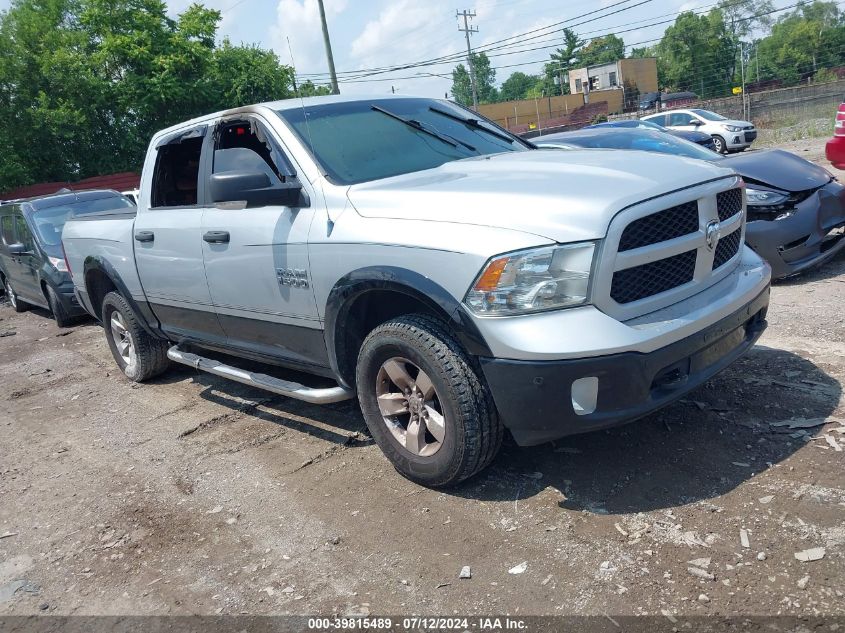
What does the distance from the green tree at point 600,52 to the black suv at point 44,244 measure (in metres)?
98.8

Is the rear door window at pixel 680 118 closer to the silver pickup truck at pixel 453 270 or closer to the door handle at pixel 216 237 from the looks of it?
the silver pickup truck at pixel 453 270

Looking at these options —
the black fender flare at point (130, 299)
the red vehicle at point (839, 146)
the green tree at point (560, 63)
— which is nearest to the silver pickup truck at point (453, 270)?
the black fender flare at point (130, 299)

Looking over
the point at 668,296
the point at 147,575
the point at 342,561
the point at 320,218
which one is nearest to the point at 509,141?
the point at 320,218

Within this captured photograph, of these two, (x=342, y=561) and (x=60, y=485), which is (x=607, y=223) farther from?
(x=60, y=485)

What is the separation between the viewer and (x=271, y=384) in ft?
14.3

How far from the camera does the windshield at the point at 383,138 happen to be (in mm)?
4004

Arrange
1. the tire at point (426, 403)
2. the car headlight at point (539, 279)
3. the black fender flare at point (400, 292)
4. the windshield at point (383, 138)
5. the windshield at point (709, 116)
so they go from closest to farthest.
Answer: the car headlight at point (539, 279) < the black fender flare at point (400, 292) < the tire at point (426, 403) < the windshield at point (383, 138) < the windshield at point (709, 116)

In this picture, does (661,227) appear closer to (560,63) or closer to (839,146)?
(839,146)

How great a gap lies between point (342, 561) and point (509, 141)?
292 cm

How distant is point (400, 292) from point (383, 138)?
4.12ft

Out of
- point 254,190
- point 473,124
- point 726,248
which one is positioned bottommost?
point 726,248

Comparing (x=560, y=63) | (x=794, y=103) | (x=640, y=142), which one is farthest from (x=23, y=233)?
(x=560, y=63)

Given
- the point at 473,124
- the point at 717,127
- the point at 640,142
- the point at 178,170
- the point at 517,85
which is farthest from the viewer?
the point at 517,85

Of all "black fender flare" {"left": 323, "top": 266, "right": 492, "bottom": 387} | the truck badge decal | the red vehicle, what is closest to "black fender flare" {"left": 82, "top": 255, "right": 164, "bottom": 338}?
the truck badge decal
